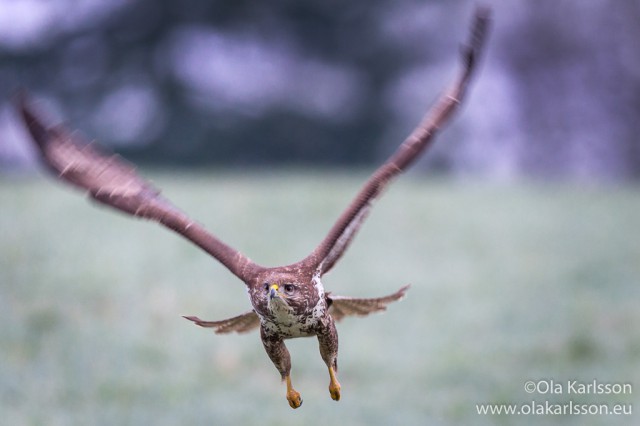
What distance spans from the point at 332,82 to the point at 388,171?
2221 centimetres

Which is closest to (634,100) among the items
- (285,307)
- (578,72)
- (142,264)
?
(578,72)

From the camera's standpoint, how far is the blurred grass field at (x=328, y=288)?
31.2 feet

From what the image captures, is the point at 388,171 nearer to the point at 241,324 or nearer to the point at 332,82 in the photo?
the point at 241,324

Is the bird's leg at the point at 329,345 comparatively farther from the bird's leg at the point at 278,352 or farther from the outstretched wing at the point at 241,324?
the outstretched wing at the point at 241,324

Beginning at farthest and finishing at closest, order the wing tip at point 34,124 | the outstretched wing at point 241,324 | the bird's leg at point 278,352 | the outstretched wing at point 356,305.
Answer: the outstretched wing at point 356,305
the outstretched wing at point 241,324
the wing tip at point 34,124
the bird's leg at point 278,352

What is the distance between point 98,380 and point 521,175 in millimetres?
21206

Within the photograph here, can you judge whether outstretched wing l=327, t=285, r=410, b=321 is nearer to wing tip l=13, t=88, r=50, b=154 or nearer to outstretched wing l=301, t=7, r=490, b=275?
outstretched wing l=301, t=7, r=490, b=275

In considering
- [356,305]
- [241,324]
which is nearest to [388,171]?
[356,305]

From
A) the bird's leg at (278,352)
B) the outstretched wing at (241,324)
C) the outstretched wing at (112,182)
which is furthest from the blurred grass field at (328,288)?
the bird's leg at (278,352)

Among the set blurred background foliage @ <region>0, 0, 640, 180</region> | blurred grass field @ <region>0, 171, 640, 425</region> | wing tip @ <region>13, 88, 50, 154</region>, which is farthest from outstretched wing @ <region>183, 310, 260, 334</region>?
blurred background foliage @ <region>0, 0, 640, 180</region>

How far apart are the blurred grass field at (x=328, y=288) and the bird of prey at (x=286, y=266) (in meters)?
3.05

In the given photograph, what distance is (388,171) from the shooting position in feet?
17.9

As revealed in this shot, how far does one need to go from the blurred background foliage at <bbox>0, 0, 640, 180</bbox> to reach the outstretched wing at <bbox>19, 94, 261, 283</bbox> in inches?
744

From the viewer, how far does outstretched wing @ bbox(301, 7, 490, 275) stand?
5.43 m
